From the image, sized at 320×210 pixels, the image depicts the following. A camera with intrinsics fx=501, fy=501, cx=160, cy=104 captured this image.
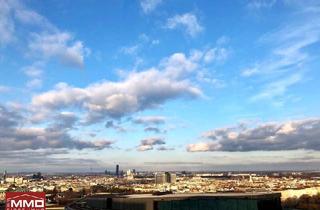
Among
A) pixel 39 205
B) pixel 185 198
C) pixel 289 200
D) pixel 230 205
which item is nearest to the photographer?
pixel 39 205

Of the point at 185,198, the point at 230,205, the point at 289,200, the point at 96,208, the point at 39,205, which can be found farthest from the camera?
the point at 289,200

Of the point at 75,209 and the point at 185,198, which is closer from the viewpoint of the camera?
the point at 185,198

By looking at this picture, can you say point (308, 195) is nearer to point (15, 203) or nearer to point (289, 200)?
point (289, 200)

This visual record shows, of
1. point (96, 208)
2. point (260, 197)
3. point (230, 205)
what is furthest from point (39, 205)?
point (96, 208)

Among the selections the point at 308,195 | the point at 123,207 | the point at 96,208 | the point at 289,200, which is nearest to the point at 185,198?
the point at 123,207

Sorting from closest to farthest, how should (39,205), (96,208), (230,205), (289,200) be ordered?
1. (39,205)
2. (230,205)
3. (96,208)
4. (289,200)

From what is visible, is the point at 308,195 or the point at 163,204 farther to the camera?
the point at 308,195

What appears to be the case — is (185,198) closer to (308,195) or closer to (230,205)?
(230,205)

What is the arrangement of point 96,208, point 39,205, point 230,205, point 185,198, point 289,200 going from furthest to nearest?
point 289,200, point 96,208, point 185,198, point 230,205, point 39,205
